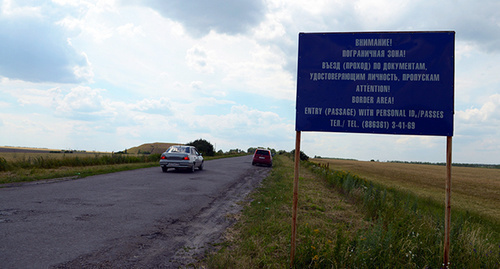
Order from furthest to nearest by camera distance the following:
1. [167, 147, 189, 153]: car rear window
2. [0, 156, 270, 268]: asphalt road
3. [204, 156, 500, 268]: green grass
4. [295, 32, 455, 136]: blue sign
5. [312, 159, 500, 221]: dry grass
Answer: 1. [167, 147, 189, 153]: car rear window
2. [312, 159, 500, 221]: dry grass
3. [295, 32, 455, 136]: blue sign
4. [0, 156, 270, 268]: asphalt road
5. [204, 156, 500, 268]: green grass

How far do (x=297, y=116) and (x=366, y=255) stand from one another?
7.39 feet

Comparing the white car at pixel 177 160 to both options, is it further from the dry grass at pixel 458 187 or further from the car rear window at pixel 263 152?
Result: the dry grass at pixel 458 187

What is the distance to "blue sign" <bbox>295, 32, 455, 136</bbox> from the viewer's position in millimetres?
4816

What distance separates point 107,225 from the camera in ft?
20.7

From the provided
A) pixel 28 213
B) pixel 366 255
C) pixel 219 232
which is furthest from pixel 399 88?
pixel 28 213

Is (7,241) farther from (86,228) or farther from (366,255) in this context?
(366,255)

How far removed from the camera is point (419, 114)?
483cm

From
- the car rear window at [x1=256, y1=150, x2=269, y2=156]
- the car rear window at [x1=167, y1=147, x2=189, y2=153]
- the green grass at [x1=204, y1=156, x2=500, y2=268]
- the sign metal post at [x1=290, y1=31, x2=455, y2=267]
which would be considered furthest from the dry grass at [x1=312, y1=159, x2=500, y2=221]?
the car rear window at [x1=167, y1=147, x2=189, y2=153]

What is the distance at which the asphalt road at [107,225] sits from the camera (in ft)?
14.8

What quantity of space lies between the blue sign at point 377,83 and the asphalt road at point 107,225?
3119mm

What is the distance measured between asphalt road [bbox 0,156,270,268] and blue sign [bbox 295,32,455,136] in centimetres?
312

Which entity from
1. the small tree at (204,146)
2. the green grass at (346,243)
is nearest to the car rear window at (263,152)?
the green grass at (346,243)

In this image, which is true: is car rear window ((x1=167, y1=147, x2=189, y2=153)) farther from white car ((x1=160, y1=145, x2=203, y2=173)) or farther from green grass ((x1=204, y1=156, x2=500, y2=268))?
green grass ((x1=204, y1=156, x2=500, y2=268))

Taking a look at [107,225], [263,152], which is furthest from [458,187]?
[107,225]
